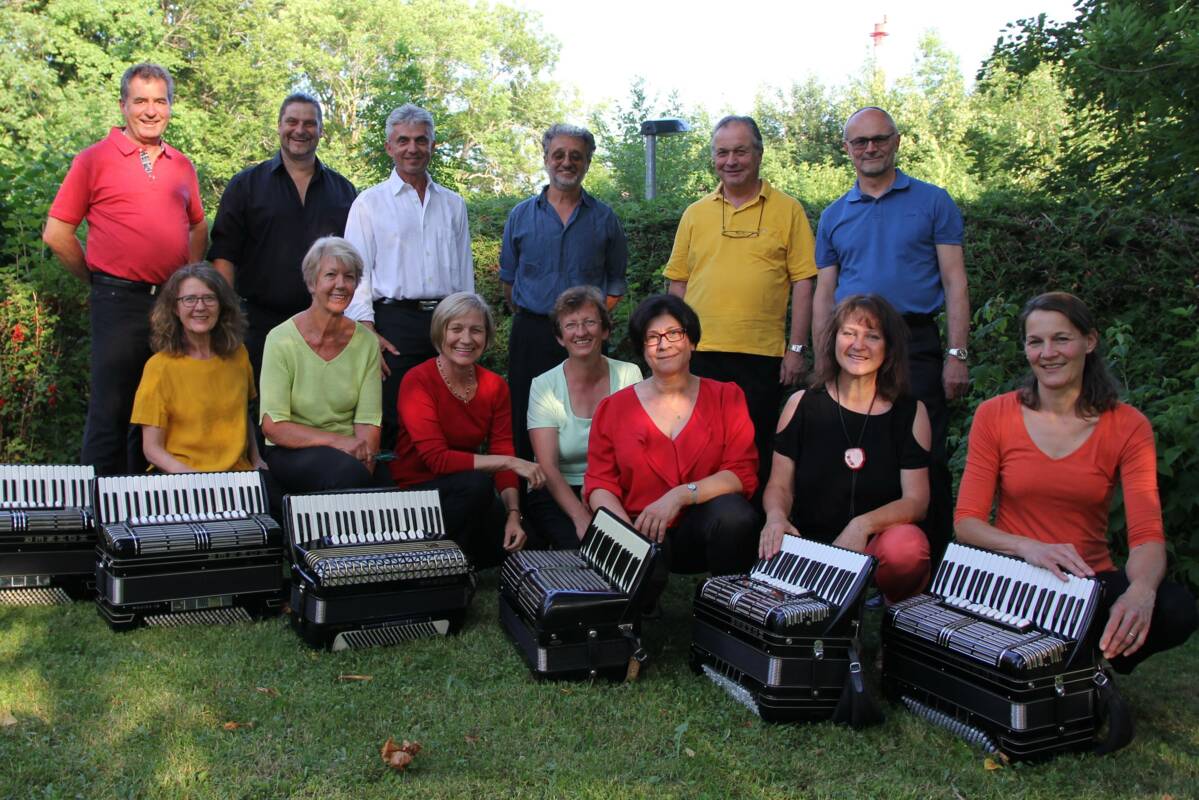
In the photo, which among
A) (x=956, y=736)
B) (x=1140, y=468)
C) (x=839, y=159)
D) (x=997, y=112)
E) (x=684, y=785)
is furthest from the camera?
(x=839, y=159)

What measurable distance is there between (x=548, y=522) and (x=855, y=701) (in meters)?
1.86

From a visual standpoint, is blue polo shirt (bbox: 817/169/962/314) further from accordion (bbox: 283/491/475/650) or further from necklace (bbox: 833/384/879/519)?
accordion (bbox: 283/491/475/650)

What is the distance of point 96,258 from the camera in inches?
193

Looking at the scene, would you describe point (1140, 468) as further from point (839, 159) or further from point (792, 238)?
point (839, 159)

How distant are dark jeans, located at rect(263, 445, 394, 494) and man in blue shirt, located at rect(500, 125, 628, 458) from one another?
43.7 inches

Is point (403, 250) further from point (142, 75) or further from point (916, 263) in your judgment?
point (916, 263)

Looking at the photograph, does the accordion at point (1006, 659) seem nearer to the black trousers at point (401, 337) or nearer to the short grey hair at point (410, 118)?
the black trousers at point (401, 337)

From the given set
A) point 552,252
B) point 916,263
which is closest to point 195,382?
point 552,252

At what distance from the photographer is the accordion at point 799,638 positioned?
10.2 feet

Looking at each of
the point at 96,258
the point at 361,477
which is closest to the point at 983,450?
the point at 361,477

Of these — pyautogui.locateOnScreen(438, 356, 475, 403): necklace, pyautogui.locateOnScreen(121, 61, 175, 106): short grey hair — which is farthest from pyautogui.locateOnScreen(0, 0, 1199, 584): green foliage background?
pyautogui.locateOnScreen(438, 356, 475, 403): necklace

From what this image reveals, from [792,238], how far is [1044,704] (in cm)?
264

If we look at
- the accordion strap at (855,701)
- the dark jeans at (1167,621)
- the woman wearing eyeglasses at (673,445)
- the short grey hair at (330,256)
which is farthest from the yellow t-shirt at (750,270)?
the dark jeans at (1167,621)

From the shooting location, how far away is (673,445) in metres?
4.11
